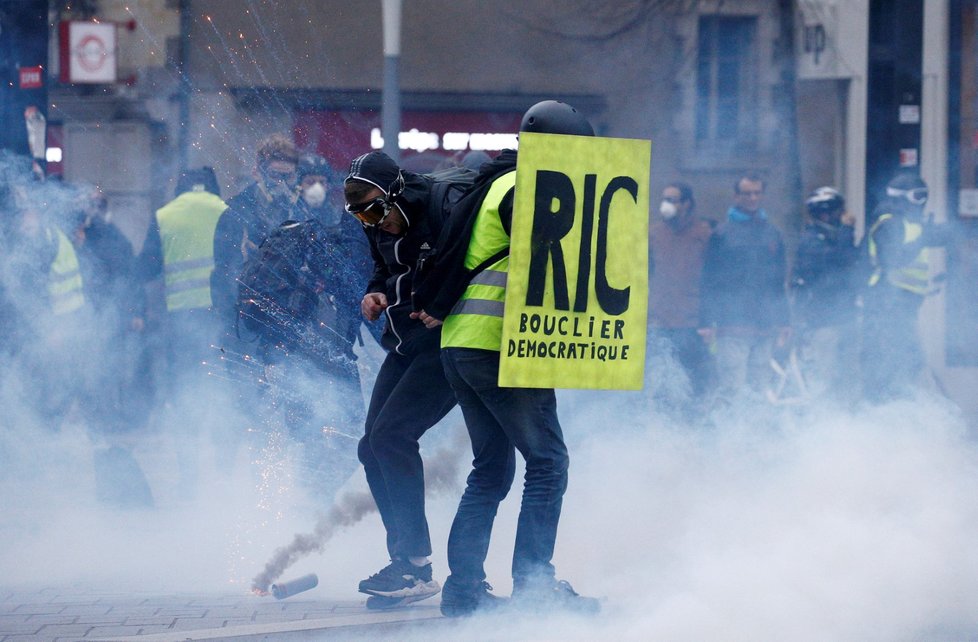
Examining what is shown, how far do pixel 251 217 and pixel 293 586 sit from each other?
2.29m

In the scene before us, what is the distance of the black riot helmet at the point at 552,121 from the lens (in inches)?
184

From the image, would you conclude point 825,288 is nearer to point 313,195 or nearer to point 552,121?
point 313,195

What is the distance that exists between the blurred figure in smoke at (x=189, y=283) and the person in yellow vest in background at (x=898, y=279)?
165 inches

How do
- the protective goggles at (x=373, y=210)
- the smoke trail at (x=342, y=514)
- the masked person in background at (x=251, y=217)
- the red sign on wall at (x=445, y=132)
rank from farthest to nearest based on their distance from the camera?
the red sign on wall at (x=445, y=132)
the masked person in background at (x=251, y=217)
the smoke trail at (x=342, y=514)
the protective goggles at (x=373, y=210)

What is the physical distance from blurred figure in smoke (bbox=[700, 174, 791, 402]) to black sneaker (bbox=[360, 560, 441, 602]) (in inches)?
192

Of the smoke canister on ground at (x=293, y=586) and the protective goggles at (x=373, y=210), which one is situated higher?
the protective goggles at (x=373, y=210)

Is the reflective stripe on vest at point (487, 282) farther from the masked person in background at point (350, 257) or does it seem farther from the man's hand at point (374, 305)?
the masked person in background at point (350, 257)

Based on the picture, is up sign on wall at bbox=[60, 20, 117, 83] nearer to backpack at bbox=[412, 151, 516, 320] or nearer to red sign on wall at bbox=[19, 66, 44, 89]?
red sign on wall at bbox=[19, 66, 44, 89]

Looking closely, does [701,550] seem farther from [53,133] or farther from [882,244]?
[53,133]

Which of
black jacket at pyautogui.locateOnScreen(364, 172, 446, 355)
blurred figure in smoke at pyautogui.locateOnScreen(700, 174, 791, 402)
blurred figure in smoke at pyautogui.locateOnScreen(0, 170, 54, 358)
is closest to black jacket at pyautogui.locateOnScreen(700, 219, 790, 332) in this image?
blurred figure in smoke at pyautogui.locateOnScreen(700, 174, 791, 402)

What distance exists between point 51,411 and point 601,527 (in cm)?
327

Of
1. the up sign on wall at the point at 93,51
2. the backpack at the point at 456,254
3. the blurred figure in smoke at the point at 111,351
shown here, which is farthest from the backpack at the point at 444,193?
the up sign on wall at the point at 93,51

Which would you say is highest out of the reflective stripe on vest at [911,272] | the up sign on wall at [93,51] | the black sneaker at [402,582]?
the up sign on wall at [93,51]

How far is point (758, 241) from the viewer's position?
32.3 feet
